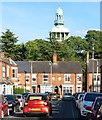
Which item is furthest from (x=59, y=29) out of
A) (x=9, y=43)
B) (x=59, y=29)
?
(x=9, y=43)

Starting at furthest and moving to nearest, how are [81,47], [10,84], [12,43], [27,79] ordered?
1. [81,47]
2. [12,43]
3. [27,79]
4. [10,84]

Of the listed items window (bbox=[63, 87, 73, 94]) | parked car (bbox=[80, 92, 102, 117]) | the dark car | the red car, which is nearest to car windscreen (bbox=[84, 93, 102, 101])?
parked car (bbox=[80, 92, 102, 117])

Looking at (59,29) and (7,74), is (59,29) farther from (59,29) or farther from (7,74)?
(7,74)

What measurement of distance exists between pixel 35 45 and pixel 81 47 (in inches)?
791

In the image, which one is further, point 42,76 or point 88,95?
point 42,76

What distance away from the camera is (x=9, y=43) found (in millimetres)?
115000

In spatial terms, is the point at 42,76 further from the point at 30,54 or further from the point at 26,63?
the point at 30,54

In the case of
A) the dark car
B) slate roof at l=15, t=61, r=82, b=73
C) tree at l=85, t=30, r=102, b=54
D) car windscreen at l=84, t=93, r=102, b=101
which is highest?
tree at l=85, t=30, r=102, b=54

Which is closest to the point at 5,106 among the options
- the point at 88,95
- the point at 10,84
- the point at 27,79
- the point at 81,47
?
the point at 88,95

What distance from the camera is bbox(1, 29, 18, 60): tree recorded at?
114 metres

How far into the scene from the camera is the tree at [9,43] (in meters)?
114

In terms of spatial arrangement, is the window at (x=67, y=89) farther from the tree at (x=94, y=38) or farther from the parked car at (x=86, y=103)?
the parked car at (x=86, y=103)

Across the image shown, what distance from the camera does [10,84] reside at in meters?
78.9

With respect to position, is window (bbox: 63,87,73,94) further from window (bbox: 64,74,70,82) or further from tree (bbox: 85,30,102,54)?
tree (bbox: 85,30,102,54)
